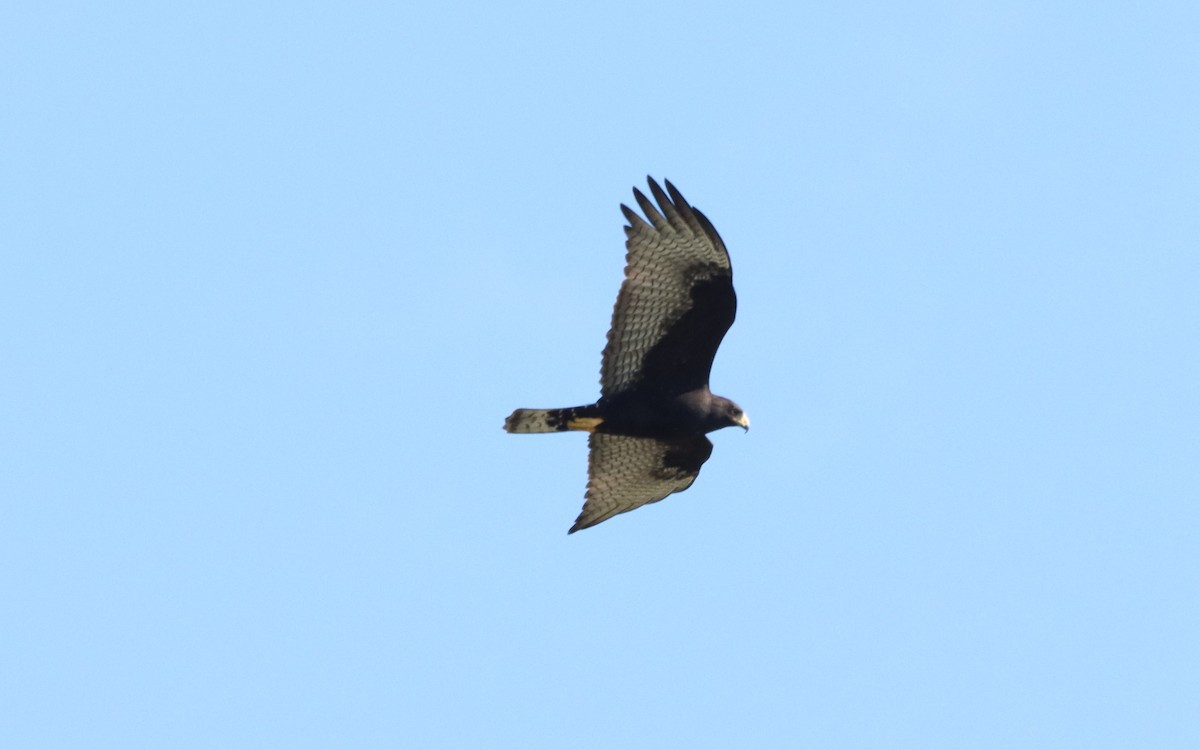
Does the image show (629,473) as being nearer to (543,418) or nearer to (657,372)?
(543,418)

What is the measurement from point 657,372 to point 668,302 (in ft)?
2.34

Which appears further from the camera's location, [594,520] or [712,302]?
[594,520]

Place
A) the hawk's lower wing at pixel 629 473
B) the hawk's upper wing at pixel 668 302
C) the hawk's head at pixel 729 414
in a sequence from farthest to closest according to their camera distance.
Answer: the hawk's lower wing at pixel 629 473 → the hawk's head at pixel 729 414 → the hawk's upper wing at pixel 668 302

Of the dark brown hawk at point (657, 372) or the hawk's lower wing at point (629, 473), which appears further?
the hawk's lower wing at point (629, 473)

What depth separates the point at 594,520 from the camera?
807 inches

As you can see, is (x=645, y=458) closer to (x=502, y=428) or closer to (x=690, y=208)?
(x=502, y=428)

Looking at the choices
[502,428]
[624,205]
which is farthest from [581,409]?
[624,205]

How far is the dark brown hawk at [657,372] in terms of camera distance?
1859 centimetres

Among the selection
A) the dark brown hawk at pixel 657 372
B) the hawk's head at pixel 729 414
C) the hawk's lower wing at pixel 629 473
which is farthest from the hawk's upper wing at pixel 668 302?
the hawk's lower wing at pixel 629 473

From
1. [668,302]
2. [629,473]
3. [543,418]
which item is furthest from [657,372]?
[629,473]

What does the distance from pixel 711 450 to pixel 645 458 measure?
2.02 feet

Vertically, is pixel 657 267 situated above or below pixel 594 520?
above

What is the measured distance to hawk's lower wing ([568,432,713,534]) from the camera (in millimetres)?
20422

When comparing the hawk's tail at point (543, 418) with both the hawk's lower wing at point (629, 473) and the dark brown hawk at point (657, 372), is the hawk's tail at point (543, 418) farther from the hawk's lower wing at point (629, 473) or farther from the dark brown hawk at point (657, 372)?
the hawk's lower wing at point (629, 473)
